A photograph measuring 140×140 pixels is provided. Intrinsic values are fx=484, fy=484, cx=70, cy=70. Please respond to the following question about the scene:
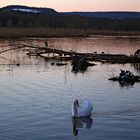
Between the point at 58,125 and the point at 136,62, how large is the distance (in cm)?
1812

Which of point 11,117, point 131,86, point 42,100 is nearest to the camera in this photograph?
point 11,117

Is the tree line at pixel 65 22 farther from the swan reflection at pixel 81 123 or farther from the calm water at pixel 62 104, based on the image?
the swan reflection at pixel 81 123

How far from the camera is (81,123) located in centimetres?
1504

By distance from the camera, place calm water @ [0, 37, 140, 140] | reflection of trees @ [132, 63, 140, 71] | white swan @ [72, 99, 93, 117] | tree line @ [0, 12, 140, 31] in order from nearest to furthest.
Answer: calm water @ [0, 37, 140, 140] → white swan @ [72, 99, 93, 117] → reflection of trees @ [132, 63, 140, 71] → tree line @ [0, 12, 140, 31]

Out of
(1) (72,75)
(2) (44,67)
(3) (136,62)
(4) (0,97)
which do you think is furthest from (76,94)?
(3) (136,62)

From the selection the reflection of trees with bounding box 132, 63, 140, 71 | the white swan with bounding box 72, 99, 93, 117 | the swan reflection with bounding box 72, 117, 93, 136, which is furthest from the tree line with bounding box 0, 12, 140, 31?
the swan reflection with bounding box 72, 117, 93, 136

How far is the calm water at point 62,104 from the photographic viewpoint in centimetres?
1378

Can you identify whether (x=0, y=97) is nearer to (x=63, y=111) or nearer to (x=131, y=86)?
(x=63, y=111)

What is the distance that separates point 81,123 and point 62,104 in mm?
2752

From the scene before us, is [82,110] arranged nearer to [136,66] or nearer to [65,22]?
[136,66]

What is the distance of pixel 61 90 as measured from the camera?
21.0 metres

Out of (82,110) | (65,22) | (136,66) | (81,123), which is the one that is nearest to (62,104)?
(82,110)

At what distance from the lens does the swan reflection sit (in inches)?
568

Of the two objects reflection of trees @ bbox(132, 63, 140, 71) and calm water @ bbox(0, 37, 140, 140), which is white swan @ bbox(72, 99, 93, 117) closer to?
calm water @ bbox(0, 37, 140, 140)
